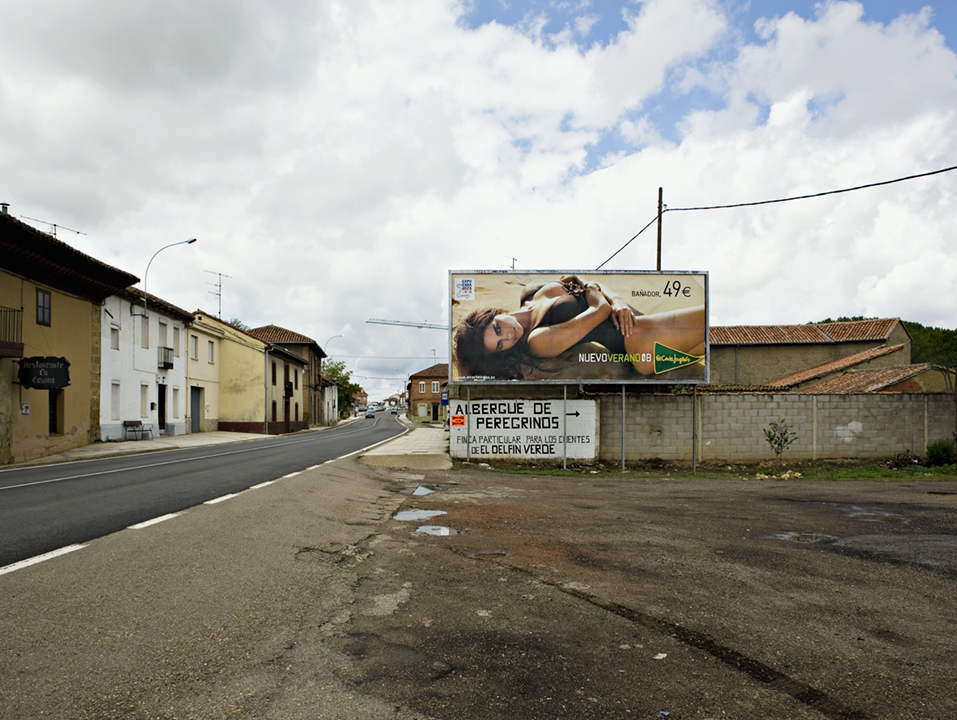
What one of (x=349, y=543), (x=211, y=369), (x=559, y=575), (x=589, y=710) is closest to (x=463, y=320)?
(x=349, y=543)

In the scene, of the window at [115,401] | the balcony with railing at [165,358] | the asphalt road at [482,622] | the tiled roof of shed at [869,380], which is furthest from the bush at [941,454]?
the balcony with railing at [165,358]

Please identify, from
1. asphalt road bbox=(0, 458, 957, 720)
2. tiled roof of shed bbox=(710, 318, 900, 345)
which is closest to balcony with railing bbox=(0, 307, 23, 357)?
asphalt road bbox=(0, 458, 957, 720)

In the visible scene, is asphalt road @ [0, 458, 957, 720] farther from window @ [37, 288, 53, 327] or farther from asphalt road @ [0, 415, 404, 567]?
window @ [37, 288, 53, 327]

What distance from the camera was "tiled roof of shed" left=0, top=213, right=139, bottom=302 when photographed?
19672 millimetres

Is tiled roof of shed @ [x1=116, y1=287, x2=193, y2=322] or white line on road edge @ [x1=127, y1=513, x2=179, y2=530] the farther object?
tiled roof of shed @ [x1=116, y1=287, x2=193, y2=322]

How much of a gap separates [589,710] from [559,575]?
2.63 meters

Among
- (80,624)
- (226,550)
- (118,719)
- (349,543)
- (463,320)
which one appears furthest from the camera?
(463,320)

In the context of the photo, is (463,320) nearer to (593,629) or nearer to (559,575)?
(559,575)

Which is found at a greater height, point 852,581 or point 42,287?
point 42,287

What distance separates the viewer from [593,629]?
4.28 meters

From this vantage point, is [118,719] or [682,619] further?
[682,619]

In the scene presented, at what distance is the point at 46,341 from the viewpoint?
22.4 meters

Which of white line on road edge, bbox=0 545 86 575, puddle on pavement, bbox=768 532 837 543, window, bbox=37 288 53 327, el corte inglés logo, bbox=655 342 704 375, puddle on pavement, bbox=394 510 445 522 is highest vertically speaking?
window, bbox=37 288 53 327

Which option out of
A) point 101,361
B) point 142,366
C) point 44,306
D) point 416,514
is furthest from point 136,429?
point 416,514
